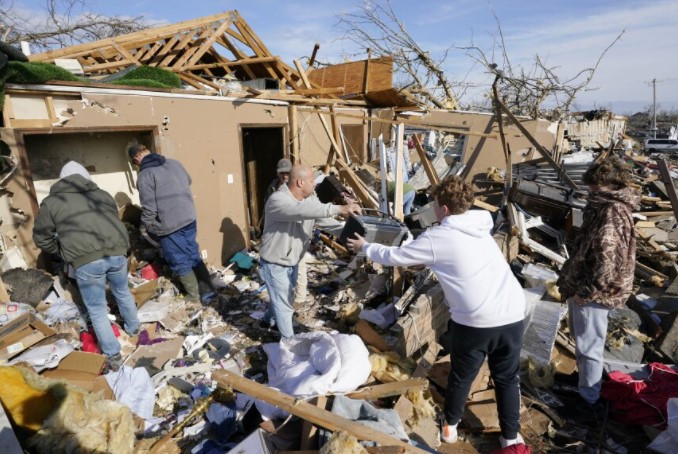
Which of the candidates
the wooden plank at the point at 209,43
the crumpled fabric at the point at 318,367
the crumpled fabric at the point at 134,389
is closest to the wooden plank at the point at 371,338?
the crumpled fabric at the point at 318,367

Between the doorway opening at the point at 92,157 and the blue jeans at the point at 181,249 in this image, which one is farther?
the blue jeans at the point at 181,249

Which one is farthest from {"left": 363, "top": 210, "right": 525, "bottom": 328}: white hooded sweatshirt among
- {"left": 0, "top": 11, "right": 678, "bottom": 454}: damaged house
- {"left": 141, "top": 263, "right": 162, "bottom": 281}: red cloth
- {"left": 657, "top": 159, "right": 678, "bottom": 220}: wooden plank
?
{"left": 141, "top": 263, "right": 162, "bottom": 281}: red cloth

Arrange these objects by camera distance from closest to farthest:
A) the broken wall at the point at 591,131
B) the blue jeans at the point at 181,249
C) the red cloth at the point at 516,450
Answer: the red cloth at the point at 516,450
the blue jeans at the point at 181,249
the broken wall at the point at 591,131

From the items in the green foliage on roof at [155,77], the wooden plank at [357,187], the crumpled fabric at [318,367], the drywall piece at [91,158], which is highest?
the green foliage on roof at [155,77]

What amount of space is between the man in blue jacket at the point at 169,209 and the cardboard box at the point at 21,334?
1601mm

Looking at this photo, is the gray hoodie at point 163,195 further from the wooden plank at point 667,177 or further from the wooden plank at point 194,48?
the wooden plank at point 667,177

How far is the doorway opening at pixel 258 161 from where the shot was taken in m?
7.84

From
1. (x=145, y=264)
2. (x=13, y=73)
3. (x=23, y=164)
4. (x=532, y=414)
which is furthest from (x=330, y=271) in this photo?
(x=13, y=73)

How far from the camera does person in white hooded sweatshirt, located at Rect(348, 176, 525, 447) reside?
2.49 m

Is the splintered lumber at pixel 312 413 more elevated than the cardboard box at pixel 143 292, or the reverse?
the splintered lumber at pixel 312 413

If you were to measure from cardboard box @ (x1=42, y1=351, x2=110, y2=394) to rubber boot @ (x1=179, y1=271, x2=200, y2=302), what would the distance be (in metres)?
1.71

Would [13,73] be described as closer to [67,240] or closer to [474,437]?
[67,240]

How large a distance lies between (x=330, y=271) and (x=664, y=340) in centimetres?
435

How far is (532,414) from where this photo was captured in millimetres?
3246
